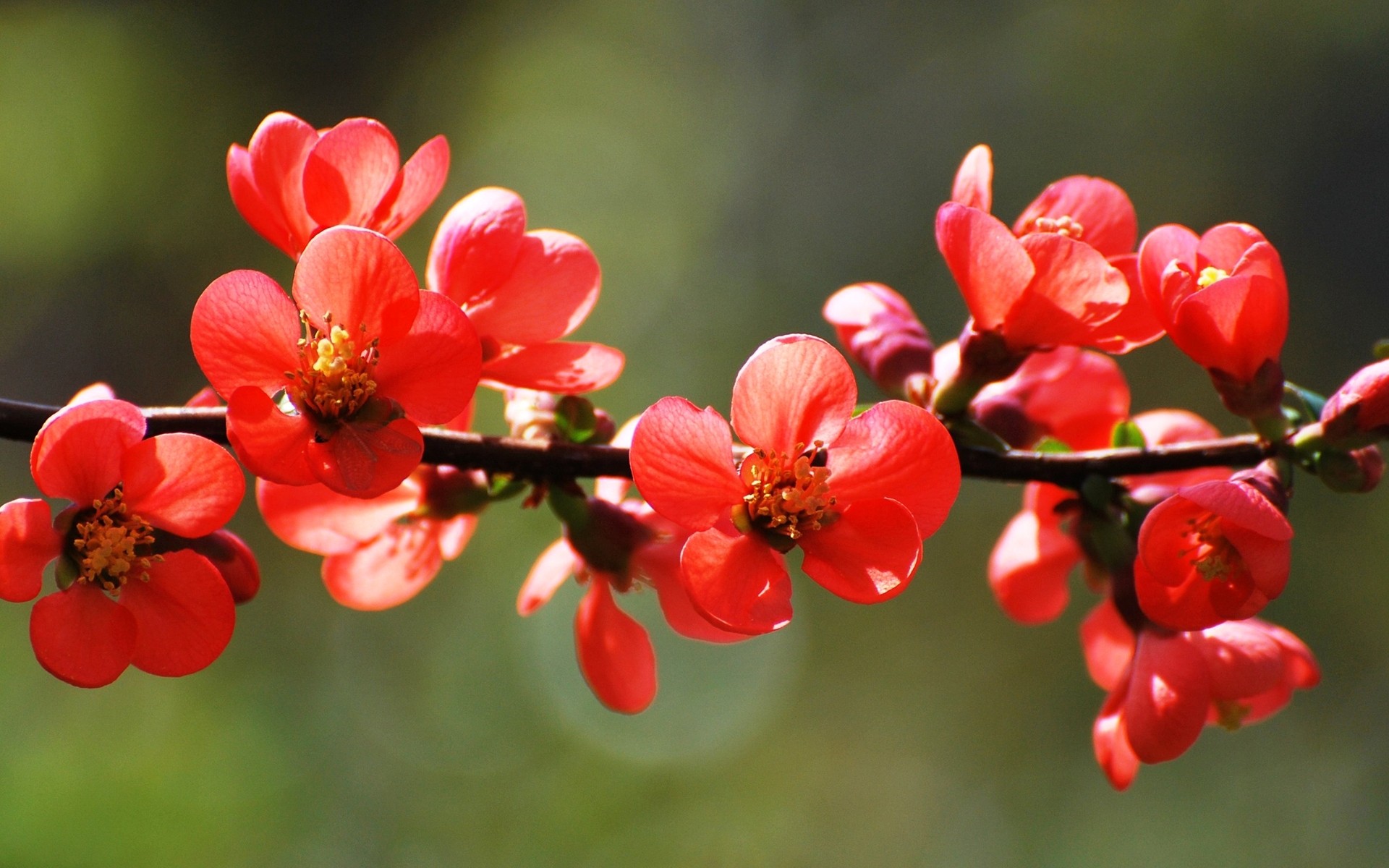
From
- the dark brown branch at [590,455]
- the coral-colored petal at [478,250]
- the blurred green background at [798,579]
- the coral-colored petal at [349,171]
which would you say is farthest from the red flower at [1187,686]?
the blurred green background at [798,579]

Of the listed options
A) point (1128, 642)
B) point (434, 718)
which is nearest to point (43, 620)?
point (1128, 642)

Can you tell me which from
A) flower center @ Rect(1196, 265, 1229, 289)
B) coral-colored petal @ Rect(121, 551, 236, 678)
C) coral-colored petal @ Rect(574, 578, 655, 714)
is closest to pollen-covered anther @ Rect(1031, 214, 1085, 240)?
flower center @ Rect(1196, 265, 1229, 289)

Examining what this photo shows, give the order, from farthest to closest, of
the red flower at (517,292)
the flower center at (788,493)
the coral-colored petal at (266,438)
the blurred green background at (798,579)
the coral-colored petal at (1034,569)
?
the blurred green background at (798,579) → the coral-colored petal at (1034,569) → the red flower at (517,292) → the flower center at (788,493) → the coral-colored petal at (266,438)

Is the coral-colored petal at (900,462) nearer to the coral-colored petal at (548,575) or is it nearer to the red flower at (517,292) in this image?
the red flower at (517,292)

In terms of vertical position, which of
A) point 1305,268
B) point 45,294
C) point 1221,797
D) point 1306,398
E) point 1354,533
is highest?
point 1306,398

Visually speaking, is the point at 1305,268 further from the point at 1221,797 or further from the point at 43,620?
the point at 43,620

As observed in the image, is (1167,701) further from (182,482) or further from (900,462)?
(182,482)
